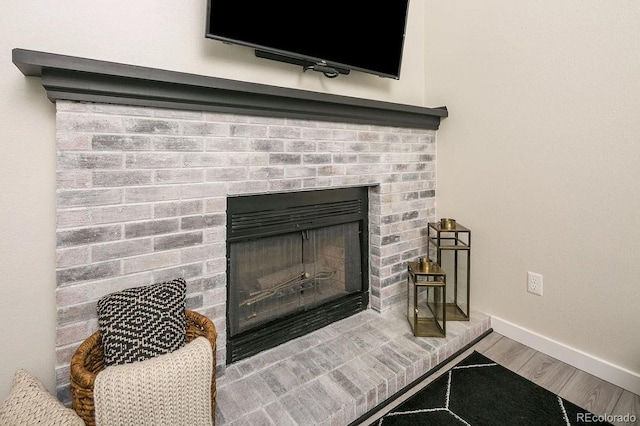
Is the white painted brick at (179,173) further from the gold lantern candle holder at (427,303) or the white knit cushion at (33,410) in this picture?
the gold lantern candle holder at (427,303)

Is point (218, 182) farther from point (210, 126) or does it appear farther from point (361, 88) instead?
point (361, 88)

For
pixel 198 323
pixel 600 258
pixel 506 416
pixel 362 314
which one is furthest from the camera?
pixel 362 314

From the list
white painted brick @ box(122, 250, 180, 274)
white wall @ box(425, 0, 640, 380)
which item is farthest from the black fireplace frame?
white wall @ box(425, 0, 640, 380)

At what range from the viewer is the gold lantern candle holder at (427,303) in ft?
6.15

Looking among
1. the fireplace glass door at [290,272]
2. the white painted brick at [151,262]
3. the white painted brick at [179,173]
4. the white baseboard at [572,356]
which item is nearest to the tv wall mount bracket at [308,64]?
the white painted brick at [179,173]

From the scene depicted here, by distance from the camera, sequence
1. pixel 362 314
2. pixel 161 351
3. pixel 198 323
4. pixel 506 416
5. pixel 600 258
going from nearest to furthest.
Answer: pixel 161 351
pixel 198 323
pixel 506 416
pixel 600 258
pixel 362 314

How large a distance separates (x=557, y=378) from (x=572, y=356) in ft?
0.63

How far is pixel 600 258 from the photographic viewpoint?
5.46ft

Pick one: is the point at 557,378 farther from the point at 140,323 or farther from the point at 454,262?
the point at 140,323

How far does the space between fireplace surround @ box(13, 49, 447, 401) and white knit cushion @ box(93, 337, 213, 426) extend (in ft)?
1.17

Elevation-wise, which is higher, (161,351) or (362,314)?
(161,351)

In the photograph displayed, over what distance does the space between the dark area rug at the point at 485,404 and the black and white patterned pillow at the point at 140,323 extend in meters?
0.97

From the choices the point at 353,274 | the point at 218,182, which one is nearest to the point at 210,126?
the point at 218,182

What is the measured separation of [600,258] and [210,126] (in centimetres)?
201
